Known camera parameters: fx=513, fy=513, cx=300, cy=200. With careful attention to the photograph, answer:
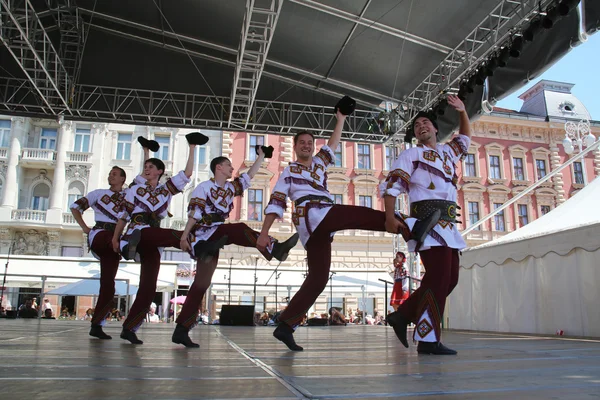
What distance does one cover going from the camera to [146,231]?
4.08 metres

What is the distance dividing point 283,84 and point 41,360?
9.04m

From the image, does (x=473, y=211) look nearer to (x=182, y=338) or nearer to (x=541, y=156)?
(x=541, y=156)

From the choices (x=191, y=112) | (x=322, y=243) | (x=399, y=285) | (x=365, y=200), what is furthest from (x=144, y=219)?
(x=365, y=200)

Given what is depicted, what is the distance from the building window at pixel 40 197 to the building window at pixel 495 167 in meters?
22.3

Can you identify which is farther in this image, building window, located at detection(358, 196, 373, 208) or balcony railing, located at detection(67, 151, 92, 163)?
building window, located at detection(358, 196, 373, 208)

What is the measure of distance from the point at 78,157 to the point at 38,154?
Result: 1690 mm

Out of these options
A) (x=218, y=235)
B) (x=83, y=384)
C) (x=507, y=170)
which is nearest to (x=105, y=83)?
(x=218, y=235)

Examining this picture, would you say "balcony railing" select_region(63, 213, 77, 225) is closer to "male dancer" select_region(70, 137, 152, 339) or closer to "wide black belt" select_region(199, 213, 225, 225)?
"male dancer" select_region(70, 137, 152, 339)

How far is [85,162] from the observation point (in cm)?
2391

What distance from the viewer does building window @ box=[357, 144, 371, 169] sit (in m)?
25.7

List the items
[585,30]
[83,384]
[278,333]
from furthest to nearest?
[585,30] → [278,333] → [83,384]

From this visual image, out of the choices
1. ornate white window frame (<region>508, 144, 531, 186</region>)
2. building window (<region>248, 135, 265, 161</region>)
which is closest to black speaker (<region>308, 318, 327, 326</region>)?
building window (<region>248, 135, 265, 161</region>)

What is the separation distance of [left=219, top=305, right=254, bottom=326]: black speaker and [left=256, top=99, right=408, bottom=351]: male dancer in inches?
270

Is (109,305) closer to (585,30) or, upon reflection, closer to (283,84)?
(585,30)
